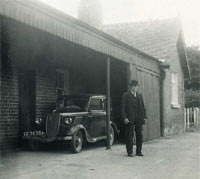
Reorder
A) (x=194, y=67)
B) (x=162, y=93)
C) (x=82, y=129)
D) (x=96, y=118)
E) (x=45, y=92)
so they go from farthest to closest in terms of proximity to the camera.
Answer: (x=194, y=67) → (x=162, y=93) → (x=45, y=92) → (x=96, y=118) → (x=82, y=129)

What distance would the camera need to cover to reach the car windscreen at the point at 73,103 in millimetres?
11984

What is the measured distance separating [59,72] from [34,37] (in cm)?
416

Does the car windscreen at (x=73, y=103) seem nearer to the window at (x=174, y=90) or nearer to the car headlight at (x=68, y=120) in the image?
the car headlight at (x=68, y=120)

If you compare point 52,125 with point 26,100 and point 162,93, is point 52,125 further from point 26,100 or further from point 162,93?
point 162,93

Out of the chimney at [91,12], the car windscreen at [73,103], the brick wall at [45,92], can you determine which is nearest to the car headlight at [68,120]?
the car windscreen at [73,103]

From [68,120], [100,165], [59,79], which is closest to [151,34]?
[59,79]

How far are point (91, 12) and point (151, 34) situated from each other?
413 cm

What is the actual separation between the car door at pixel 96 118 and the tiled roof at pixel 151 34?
26.7 ft

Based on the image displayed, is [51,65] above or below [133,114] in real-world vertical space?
above

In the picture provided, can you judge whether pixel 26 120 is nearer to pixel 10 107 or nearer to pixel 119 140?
pixel 10 107

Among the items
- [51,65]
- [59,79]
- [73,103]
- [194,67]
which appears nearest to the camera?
[73,103]

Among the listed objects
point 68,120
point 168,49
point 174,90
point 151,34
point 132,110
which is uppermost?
point 151,34

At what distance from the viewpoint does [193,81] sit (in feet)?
142

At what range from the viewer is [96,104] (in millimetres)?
12523
